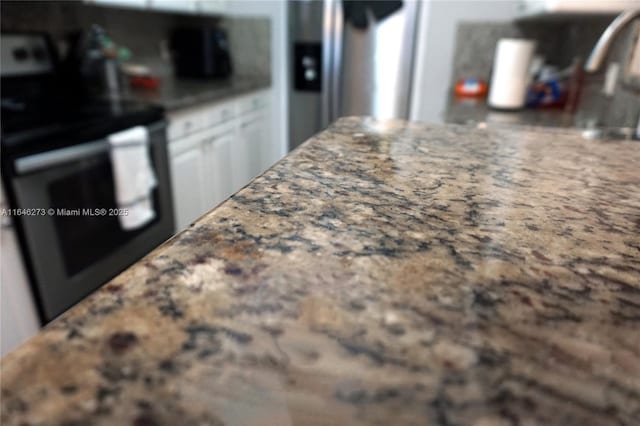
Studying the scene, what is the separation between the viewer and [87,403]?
0.23 metres

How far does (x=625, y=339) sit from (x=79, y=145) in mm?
1478

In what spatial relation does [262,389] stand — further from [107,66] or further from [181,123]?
[107,66]

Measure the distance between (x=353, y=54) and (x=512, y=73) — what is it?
101cm

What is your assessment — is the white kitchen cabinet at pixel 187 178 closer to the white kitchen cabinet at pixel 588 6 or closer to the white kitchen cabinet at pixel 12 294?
the white kitchen cabinet at pixel 12 294

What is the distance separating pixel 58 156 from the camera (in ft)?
4.19

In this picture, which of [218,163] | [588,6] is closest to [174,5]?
[218,163]

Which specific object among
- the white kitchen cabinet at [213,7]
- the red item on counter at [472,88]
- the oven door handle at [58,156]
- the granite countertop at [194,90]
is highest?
the white kitchen cabinet at [213,7]

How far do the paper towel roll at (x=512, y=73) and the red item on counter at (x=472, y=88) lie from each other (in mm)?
279

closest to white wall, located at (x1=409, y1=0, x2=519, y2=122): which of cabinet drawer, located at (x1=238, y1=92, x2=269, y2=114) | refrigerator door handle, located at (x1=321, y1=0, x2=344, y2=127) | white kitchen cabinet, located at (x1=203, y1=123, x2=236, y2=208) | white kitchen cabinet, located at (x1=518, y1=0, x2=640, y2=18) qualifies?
refrigerator door handle, located at (x1=321, y1=0, x2=344, y2=127)

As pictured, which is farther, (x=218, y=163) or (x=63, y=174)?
(x=218, y=163)

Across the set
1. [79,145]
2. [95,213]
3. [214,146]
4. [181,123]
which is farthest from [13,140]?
[214,146]

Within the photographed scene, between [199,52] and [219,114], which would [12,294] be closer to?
[219,114]

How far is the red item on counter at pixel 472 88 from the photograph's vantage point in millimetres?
2137

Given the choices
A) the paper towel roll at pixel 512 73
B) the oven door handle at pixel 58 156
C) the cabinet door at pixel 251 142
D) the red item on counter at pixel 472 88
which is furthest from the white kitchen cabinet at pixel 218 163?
the paper towel roll at pixel 512 73
